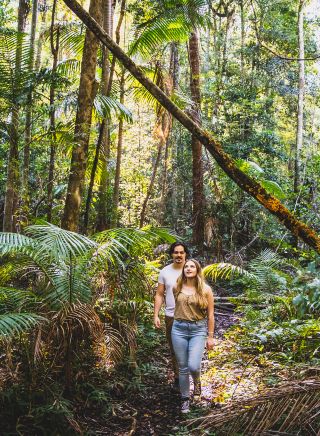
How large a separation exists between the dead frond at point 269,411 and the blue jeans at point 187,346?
8.00ft

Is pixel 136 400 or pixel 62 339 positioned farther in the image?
pixel 136 400

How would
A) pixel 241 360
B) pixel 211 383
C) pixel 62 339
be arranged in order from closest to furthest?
pixel 62 339 < pixel 211 383 < pixel 241 360

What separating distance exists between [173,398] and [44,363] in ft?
5.09

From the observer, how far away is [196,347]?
480 centimetres

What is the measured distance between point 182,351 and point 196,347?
17 centimetres

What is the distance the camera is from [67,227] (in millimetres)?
7023

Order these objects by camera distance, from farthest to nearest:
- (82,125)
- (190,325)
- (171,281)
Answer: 1. (82,125)
2. (171,281)
3. (190,325)

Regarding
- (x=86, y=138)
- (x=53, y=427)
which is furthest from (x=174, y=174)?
(x=53, y=427)

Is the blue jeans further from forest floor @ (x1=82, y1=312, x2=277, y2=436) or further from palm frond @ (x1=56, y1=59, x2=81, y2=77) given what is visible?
palm frond @ (x1=56, y1=59, x2=81, y2=77)

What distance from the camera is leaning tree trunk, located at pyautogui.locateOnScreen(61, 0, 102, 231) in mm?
7027

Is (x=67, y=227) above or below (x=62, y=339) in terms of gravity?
above

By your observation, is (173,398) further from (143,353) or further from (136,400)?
(143,353)

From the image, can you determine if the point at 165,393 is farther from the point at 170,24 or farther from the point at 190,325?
the point at 170,24

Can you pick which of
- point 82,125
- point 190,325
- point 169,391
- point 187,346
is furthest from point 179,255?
point 82,125
